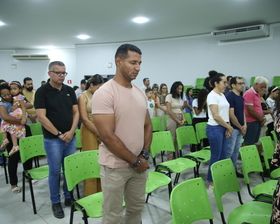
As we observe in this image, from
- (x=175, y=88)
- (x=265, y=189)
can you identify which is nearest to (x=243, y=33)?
(x=175, y=88)

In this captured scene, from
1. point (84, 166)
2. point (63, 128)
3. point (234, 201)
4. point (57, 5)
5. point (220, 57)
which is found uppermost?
point (57, 5)

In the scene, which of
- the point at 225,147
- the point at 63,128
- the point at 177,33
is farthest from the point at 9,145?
the point at 177,33

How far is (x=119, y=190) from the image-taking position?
53.5 inches

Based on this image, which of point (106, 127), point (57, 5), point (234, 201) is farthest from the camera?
point (57, 5)

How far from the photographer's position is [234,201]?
2648 millimetres

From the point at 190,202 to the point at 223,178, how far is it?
1.76 feet

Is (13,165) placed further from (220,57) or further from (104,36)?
(220,57)

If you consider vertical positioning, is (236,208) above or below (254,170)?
below

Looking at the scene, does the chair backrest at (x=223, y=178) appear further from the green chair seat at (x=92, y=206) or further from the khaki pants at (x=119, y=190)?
the green chair seat at (x=92, y=206)

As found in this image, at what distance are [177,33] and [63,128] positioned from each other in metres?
→ 6.78

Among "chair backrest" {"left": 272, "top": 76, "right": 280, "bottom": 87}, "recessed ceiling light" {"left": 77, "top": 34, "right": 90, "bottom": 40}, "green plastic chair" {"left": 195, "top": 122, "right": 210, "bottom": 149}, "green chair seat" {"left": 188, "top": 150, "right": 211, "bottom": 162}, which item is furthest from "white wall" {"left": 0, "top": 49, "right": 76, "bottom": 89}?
"green chair seat" {"left": 188, "top": 150, "right": 211, "bottom": 162}

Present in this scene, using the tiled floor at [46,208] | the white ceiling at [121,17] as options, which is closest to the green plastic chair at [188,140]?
the tiled floor at [46,208]

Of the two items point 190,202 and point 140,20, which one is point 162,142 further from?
point 140,20

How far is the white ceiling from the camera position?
16.0 feet
